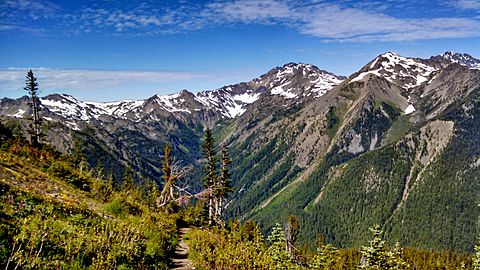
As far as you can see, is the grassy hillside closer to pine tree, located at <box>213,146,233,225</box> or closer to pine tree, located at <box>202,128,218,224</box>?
pine tree, located at <box>213,146,233,225</box>

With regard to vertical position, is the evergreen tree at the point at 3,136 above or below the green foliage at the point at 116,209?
above

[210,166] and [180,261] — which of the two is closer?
[180,261]

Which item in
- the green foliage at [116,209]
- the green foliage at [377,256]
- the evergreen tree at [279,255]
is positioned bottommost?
the green foliage at [377,256]

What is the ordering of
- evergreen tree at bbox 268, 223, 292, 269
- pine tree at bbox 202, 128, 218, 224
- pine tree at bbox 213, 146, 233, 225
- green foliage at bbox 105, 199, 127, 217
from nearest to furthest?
evergreen tree at bbox 268, 223, 292, 269 < green foliage at bbox 105, 199, 127, 217 < pine tree at bbox 213, 146, 233, 225 < pine tree at bbox 202, 128, 218, 224

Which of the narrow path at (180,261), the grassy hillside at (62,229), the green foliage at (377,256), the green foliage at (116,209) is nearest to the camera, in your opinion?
the grassy hillside at (62,229)

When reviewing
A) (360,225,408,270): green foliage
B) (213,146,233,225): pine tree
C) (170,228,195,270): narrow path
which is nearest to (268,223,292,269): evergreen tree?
(170,228,195,270): narrow path

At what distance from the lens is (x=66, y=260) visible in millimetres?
9617

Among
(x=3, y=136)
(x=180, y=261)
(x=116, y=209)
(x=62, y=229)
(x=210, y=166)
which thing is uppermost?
(x=3, y=136)

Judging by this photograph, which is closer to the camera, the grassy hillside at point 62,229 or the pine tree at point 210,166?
the grassy hillside at point 62,229

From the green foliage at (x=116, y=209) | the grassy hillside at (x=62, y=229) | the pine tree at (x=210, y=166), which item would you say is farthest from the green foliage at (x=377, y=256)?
the pine tree at (x=210, y=166)

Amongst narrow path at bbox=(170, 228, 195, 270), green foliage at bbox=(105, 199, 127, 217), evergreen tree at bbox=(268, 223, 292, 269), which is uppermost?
green foliage at bbox=(105, 199, 127, 217)

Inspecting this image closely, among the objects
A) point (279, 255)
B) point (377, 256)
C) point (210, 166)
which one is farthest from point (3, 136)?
point (210, 166)

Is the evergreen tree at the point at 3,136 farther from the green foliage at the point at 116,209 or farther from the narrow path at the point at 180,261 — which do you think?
the narrow path at the point at 180,261

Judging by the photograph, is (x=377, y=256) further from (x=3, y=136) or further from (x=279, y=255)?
(x=3, y=136)
